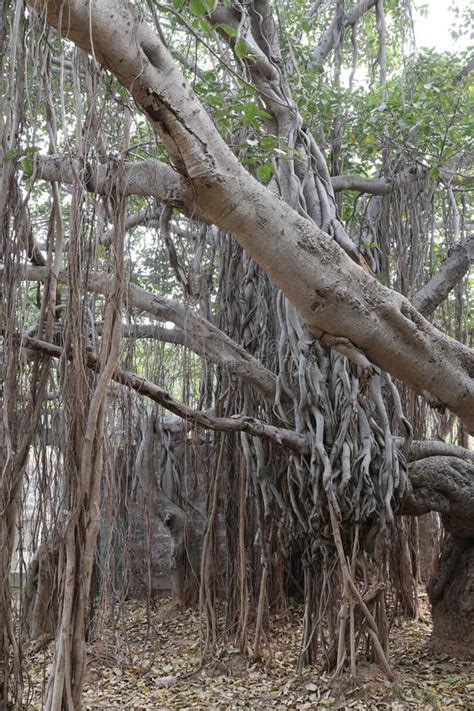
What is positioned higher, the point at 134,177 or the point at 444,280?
the point at 444,280

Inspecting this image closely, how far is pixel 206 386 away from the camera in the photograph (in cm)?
455

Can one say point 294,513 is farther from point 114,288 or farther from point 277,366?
point 114,288

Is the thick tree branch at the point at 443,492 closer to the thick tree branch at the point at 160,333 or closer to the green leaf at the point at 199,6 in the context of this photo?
the thick tree branch at the point at 160,333

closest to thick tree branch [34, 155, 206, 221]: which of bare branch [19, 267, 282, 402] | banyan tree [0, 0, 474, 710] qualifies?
banyan tree [0, 0, 474, 710]

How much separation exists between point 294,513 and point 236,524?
64cm

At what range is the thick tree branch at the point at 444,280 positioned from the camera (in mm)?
4000

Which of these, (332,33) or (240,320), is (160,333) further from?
(332,33)

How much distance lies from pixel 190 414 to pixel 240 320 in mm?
1385

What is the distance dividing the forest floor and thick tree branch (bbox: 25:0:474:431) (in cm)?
137

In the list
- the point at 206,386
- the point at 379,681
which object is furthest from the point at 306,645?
the point at 206,386

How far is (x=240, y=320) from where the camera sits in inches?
165

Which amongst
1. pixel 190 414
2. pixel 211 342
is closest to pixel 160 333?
pixel 211 342

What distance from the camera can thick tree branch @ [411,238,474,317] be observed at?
4.00 metres

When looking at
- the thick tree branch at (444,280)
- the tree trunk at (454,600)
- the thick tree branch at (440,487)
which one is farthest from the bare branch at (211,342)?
the tree trunk at (454,600)
